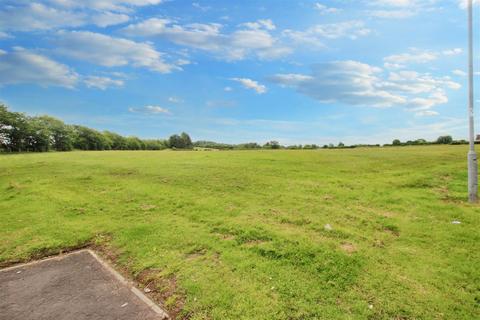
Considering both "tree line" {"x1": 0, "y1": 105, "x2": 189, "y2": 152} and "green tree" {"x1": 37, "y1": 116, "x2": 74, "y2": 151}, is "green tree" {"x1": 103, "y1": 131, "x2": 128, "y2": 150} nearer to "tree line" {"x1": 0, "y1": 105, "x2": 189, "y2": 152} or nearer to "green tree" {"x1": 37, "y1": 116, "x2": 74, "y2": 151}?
"tree line" {"x1": 0, "y1": 105, "x2": 189, "y2": 152}

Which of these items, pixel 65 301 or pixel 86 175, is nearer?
pixel 65 301

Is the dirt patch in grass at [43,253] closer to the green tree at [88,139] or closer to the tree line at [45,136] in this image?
the tree line at [45,136]

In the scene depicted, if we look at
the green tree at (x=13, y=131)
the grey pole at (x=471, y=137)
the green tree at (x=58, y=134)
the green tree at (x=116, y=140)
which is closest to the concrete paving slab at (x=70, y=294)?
the grey pole at (x=471, y=137)

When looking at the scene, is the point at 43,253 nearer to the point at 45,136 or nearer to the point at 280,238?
the point at 280,238

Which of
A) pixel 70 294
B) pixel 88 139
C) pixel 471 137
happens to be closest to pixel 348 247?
pixel 70 294

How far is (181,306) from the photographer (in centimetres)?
479

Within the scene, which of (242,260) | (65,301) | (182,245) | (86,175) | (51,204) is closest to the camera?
(65,301)

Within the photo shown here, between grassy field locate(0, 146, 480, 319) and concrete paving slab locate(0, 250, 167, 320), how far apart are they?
50 centimetres

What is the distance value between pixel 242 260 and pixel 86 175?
1526 cm

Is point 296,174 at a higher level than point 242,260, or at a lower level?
higher

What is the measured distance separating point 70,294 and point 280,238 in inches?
187

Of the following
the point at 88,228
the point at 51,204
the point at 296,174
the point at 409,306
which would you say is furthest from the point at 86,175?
the point at 409,306

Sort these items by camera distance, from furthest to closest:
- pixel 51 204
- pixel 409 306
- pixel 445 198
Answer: pixel 51 204
pixel 445 198
pixel 409 306

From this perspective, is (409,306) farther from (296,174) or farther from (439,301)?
(296,174)
